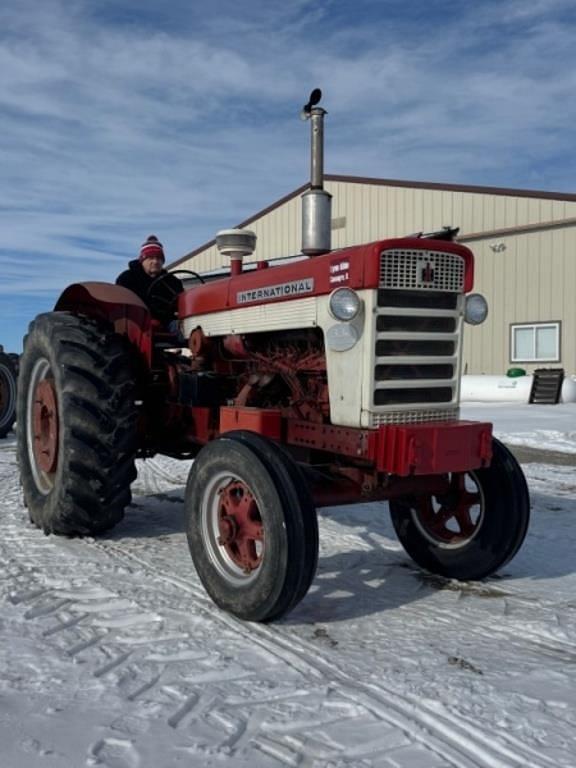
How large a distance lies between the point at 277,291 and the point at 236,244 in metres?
0.79

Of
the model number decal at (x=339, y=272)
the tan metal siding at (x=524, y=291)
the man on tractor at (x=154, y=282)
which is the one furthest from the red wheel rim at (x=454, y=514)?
the tan metal siding at (x=524, y=291)

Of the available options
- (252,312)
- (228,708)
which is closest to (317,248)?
(252,312)

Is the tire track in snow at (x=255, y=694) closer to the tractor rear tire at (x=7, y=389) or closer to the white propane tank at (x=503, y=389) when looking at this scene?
the tractor rear tire at (x=7, y=389)

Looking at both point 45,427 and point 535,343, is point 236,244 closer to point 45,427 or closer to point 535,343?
point 45,427

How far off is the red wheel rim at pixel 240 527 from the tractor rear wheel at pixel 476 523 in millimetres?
1013

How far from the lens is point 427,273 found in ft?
11.8

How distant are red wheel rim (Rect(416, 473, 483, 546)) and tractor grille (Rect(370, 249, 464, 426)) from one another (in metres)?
0.55

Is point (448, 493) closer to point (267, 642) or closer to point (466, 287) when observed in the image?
point (466, 287)

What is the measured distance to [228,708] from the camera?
2.50 m

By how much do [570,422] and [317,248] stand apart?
9436 mm

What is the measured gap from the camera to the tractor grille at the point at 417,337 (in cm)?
351

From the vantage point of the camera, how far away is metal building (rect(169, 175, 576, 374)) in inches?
664

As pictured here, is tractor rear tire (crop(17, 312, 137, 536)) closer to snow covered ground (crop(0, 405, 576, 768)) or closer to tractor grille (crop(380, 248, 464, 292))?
snow covered ground (crop(0, 405, 576, 768))

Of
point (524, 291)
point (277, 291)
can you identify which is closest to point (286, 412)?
point (277, 291)
